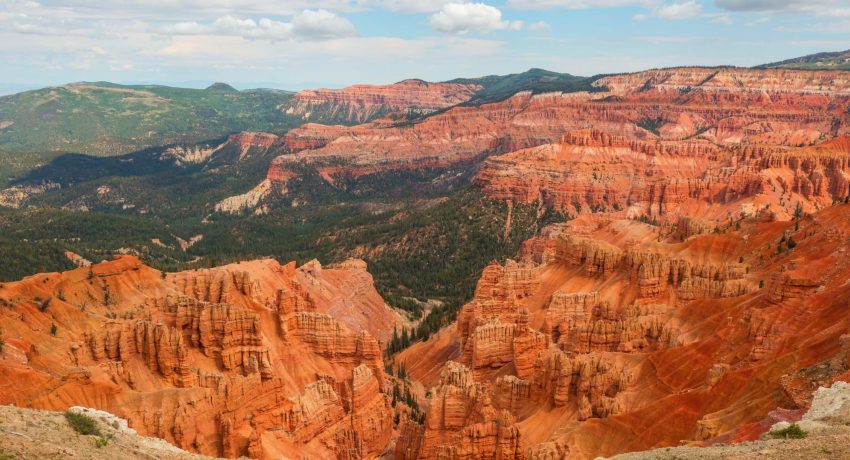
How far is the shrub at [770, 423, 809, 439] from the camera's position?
2754 cm

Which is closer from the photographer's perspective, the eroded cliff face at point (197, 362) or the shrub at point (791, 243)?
the eroded cliff face at point (197, 362)

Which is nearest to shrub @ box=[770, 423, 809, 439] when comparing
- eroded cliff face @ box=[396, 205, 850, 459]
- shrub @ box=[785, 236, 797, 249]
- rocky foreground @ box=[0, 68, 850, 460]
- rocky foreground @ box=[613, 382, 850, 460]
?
rocky foreground @ box=[613, 382, 850, 460]

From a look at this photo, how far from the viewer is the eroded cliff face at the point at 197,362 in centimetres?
4488

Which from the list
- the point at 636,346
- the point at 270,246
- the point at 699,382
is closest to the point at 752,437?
the point at 699,382

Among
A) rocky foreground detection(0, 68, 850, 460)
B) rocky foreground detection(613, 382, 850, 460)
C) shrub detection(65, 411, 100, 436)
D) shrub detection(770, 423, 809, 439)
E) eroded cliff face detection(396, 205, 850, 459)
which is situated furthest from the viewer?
rocky foreground detection(0, 68, 850, 460)

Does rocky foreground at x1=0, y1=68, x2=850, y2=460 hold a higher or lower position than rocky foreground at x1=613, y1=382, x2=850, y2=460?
lower

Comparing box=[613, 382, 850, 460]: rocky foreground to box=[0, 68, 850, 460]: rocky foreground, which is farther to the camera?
box=[0, 68, 850, 460]: rocky foreground

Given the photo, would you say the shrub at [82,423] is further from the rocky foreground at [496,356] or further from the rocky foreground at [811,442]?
the rocky foreground at [811,442]

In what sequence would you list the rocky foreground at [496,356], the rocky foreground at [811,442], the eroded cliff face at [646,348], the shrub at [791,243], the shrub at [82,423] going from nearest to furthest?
1. the rocky foreground at [811,442]
2. the shrub at [82,423]
3. the eroded cliff face at [646,348]
4. the rocky foreground at [496,356]
5. the shrub at [791,243]

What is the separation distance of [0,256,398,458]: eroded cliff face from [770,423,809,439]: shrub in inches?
1254

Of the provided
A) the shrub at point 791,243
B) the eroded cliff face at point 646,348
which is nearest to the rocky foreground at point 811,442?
the eroded cliff face at point 646,348

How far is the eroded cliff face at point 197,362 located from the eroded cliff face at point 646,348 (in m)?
7.14

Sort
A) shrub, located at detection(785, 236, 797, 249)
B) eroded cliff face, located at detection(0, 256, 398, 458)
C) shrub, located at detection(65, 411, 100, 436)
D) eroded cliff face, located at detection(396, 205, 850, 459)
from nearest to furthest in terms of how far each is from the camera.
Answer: shrub, located at detection(65, 411, 100, 436) < eroded cliff face, located at detection(396, 205, 850, 459) < eroded cliff face, located at detection(0, 256, 398, 458) < shrub, located at detection(785, 236, 797, 249)

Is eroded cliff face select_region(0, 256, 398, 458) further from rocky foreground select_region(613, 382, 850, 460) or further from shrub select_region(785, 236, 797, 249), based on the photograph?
shrub select_region(785, 236, 797, 249)
